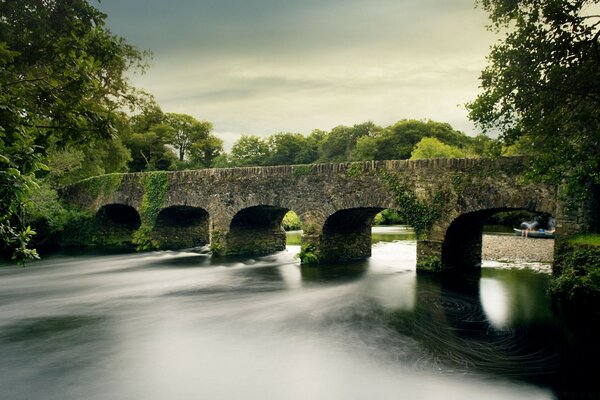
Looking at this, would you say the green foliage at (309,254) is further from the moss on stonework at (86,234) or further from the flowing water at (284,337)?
the moss on stonework at (86,234)

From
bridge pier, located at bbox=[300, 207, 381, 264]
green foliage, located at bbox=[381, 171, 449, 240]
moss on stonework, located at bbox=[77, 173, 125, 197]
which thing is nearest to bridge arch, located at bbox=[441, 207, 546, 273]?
green foliage, located at bbox=[381, 171, 449, 240]

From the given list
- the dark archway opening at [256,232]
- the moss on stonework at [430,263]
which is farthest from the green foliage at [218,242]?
the moss on stonework at [430,263]

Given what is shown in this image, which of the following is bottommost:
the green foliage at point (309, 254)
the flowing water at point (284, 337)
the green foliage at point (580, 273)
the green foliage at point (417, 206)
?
the flowing water at point (284, 337)

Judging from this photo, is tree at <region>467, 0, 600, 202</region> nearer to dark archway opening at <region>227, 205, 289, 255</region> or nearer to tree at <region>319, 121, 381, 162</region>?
dark archway opening at <region>227, 205, 289, 255</region>

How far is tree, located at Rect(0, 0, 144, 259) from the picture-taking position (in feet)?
13.1

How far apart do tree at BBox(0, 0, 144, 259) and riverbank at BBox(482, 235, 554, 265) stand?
17.9 m

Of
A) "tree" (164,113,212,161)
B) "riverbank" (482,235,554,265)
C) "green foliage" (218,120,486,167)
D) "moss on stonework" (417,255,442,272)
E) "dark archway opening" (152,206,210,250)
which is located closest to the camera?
"moss on stonework" (417,255,442,272)

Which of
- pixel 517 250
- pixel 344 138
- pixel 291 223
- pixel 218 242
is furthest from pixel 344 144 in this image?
pixel 218 242

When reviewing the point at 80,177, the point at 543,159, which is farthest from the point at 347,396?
the point at 80,177

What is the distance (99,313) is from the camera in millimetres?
11102

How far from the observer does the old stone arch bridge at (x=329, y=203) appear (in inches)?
499

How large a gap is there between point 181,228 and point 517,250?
17.9 meters

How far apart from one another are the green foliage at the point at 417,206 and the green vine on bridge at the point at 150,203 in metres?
11.7

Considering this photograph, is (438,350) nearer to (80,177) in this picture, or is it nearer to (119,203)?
(119,203)
